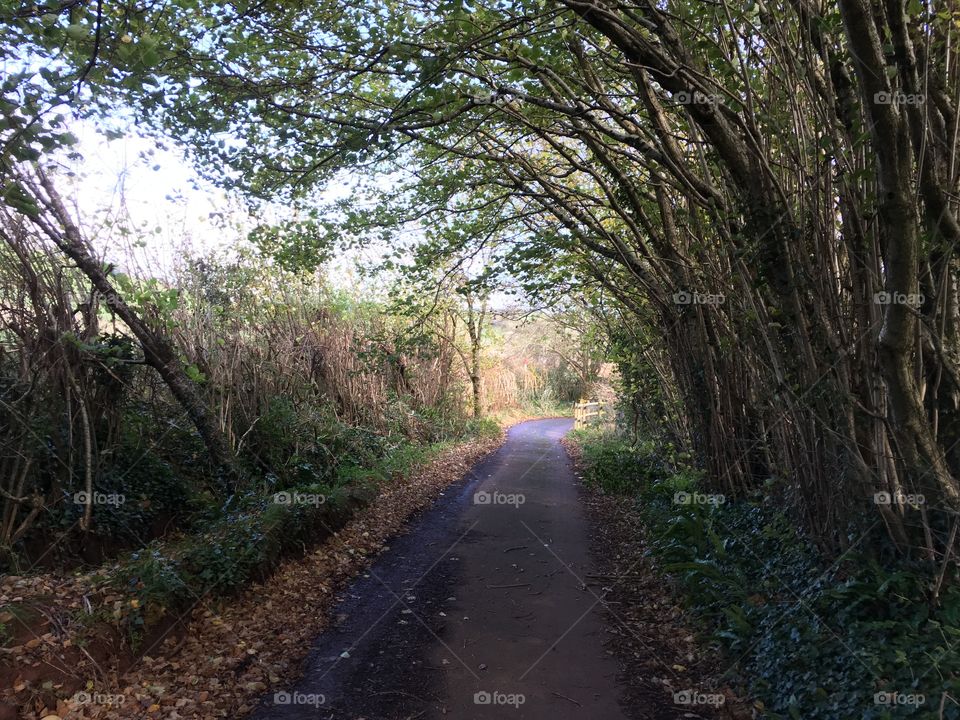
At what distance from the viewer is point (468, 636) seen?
16.7 ft

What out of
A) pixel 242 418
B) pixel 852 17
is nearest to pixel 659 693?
pixel 852 17

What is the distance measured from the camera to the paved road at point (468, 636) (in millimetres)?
4016

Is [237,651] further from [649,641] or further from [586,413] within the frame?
[586,413]

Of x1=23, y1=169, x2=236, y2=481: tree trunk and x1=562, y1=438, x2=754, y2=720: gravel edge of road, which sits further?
x1=23, y1=169, x2=236, y2=481: tree trunk

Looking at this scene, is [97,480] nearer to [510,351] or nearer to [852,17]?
[852,17]


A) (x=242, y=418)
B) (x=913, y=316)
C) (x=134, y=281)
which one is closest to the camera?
(x=913, y=316)

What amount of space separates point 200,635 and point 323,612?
1081 millimetres

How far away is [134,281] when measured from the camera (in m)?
7.59

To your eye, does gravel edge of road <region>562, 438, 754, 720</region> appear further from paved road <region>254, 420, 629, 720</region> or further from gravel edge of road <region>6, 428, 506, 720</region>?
gravel edge of road <region>6, 428, 506, 720</region>

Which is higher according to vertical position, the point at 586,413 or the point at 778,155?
the point at 778,155

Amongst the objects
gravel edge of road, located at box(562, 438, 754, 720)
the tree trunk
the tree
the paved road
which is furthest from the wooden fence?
the tree trunk

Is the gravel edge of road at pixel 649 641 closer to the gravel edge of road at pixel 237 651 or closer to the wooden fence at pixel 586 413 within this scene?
the gravel edge of road at pixel 237 651

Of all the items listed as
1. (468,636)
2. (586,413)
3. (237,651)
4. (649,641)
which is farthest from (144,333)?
(586,413)

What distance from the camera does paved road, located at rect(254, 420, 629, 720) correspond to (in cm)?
402
